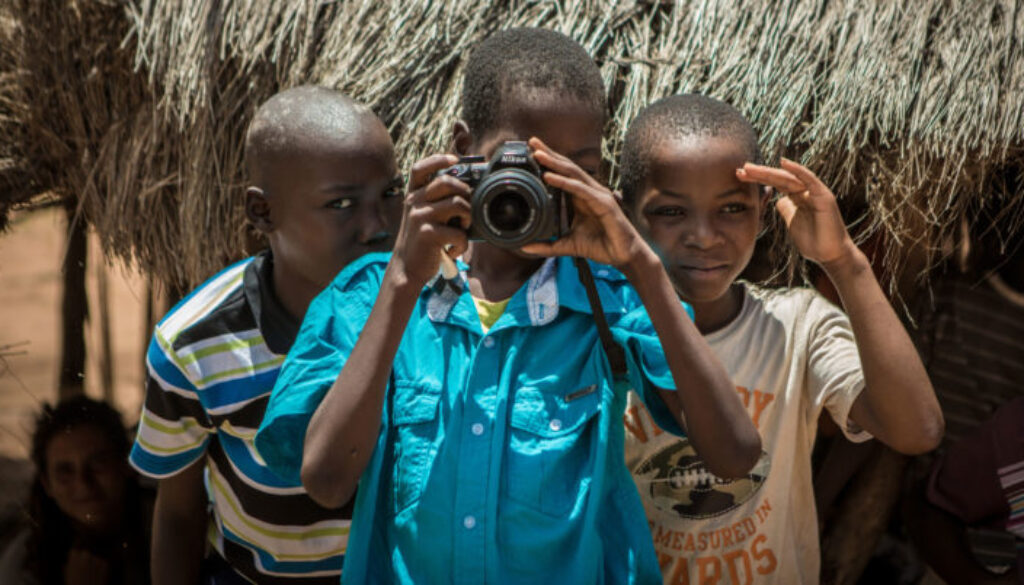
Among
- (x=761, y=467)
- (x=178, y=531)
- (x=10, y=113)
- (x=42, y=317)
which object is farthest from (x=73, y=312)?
(x=42, y=317)

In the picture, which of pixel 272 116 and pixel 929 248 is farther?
pixel 929 248

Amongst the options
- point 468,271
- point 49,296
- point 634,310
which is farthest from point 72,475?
point 49,296

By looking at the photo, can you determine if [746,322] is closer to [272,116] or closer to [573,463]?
[573,463]

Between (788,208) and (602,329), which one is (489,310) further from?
(788,208)

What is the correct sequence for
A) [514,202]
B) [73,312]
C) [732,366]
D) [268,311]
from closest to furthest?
[514,202], [732,366], [268,311], [73,312]

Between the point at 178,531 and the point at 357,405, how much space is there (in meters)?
0.96

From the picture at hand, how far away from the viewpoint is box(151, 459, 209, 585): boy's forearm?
2.30m

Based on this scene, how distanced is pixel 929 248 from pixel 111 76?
2.38 metres

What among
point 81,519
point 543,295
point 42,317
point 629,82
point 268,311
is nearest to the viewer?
point 543,295

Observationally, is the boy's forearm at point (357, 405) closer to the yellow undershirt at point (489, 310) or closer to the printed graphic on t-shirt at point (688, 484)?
the yellow undershirt at point (489, 310)

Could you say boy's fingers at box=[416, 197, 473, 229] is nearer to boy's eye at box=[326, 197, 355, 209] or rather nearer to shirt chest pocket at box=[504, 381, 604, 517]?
shirt chest pocket at box=[504, 381, 604, 517]

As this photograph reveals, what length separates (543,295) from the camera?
67.7 inches

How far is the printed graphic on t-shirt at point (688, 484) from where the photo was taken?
6.66 ft

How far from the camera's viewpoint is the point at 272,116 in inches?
89.7
